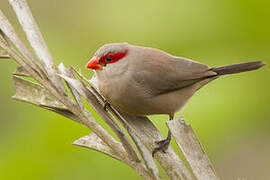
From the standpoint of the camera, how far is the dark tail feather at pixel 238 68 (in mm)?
2987

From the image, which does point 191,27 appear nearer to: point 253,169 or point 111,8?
point 111,8

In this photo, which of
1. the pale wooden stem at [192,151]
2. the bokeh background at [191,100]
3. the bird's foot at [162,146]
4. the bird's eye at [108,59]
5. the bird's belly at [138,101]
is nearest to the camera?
Result: the pale wooden stem at [192,151]

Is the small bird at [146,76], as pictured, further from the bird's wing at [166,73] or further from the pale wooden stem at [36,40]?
the pale wooden stem at [36,40]

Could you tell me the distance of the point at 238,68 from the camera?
123 inches

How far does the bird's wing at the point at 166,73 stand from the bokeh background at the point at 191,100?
0.12m

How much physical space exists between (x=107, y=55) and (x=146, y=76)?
0.91 ft

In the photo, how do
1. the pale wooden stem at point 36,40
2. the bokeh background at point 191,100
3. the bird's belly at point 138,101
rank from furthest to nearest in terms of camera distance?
the bird's belly at point 138,101
the bokeh background at point 191,100
the pale wooden stem at point 36,40

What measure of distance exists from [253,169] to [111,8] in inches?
67.2

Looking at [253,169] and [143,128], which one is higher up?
[143,128]

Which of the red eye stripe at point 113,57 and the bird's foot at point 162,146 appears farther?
the red eye stripe at point 113,57

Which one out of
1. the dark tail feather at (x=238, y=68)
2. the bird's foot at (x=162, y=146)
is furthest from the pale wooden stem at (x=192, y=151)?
the dark tail feather at (x=238, y=68)

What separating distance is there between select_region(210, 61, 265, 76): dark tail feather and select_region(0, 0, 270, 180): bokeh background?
3.6 inches

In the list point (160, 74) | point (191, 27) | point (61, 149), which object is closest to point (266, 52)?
point (191, 27)

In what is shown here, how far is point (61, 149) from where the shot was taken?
2.59 m
